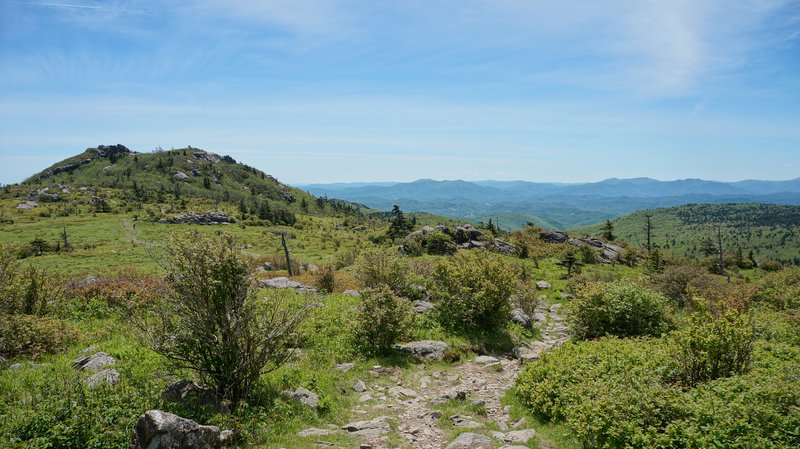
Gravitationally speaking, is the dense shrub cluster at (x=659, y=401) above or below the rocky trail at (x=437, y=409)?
above

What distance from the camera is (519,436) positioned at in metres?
8.55

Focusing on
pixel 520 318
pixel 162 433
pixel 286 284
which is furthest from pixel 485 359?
pixel 286 284

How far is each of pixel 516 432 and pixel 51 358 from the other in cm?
1376

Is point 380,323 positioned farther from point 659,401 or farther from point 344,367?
point 659,401

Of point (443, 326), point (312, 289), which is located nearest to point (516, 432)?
point (443, 326)

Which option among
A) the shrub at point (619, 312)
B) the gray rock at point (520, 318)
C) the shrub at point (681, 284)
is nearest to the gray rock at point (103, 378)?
the gray rock at point (520, 318)

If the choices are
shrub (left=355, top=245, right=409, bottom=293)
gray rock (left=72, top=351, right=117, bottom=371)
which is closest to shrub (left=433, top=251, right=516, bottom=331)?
shrub (left=355, top=245, right=409, bottom=293)

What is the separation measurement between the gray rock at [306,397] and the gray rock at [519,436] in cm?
482

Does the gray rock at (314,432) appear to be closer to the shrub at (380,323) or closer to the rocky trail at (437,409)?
the rocky trail at (437,409)

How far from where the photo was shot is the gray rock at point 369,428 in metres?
8.56

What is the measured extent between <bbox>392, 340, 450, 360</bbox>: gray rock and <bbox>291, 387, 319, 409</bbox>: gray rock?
4862 mm

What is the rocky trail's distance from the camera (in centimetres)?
834

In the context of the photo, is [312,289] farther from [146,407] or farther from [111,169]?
[111,169]

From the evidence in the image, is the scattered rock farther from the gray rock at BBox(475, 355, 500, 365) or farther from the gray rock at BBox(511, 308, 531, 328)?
the gray rock at BBox(511, 308, 531, 328)
